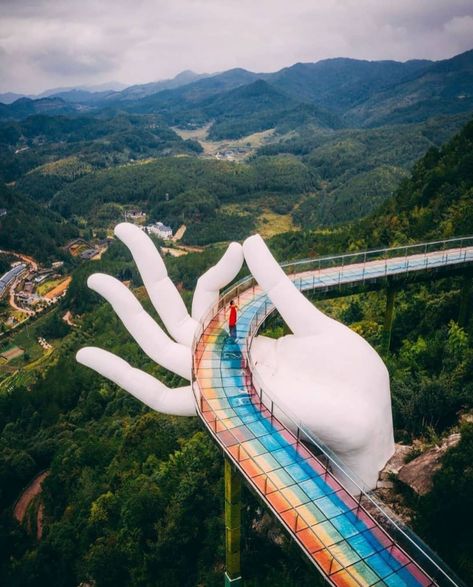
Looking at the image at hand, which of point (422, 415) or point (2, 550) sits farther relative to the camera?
point (2, 550)

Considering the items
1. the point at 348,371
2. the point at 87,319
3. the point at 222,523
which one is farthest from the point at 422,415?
the point at 87,319

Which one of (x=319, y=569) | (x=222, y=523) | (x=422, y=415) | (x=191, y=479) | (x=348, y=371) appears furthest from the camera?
(x=191, y=479)

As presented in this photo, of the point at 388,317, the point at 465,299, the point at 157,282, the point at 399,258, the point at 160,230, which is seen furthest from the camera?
the point at 160,230

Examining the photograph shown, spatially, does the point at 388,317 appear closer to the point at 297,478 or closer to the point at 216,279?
the point at 216,279

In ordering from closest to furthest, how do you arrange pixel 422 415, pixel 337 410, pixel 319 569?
1. pixel 319 569
2. pixel 337 410
3. pixel 422 415

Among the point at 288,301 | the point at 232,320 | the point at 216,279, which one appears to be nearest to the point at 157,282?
the point at 216,279

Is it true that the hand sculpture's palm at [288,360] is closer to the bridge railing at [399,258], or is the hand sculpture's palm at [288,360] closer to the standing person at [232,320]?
the standing person at [232,320]

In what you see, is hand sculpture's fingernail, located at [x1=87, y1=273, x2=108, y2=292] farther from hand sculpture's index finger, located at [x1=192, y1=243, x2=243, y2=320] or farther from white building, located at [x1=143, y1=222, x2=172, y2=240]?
white building, located at [x1=143, y1=222, x2=172, y2=240]

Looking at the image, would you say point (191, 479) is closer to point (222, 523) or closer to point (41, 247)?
point (222, 523)
